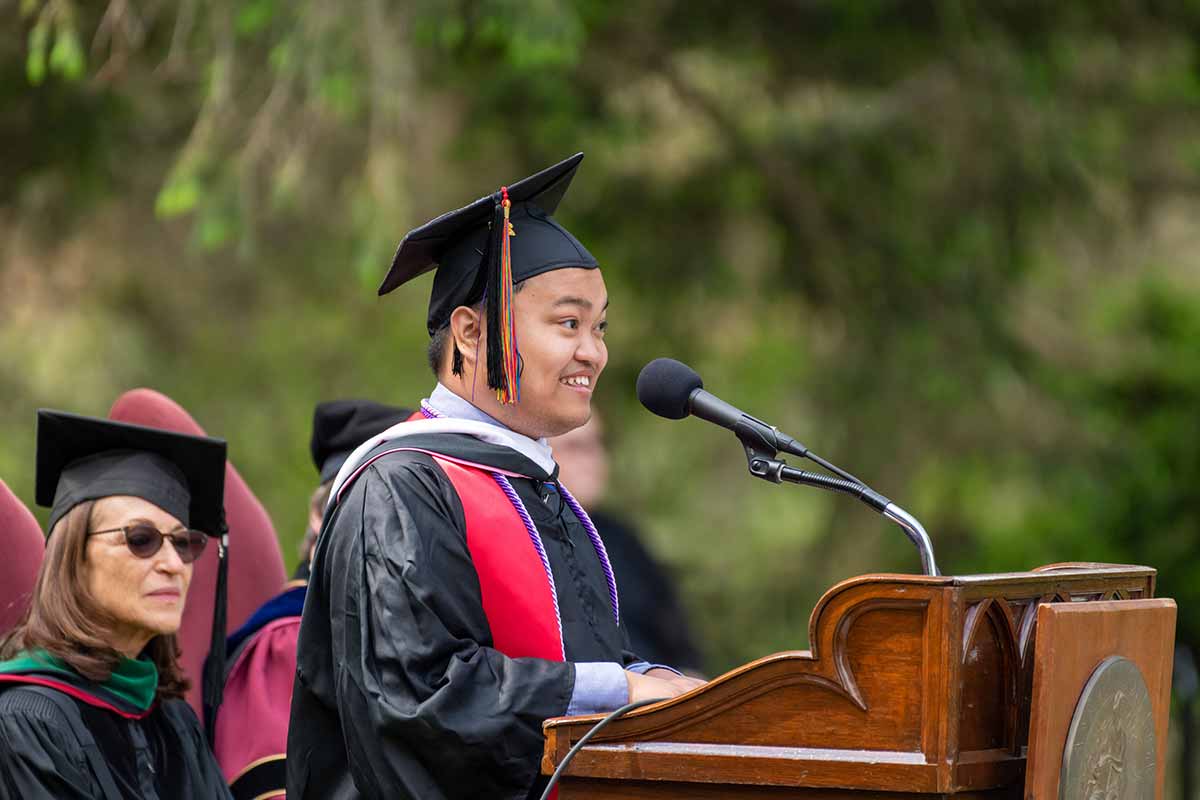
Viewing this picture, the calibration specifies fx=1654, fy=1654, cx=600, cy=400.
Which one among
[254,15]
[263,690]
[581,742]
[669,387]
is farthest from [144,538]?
[254,15]

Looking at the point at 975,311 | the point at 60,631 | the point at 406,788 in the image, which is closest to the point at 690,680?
the point at 406,788

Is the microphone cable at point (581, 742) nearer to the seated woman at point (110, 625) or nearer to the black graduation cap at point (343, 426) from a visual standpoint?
the seated woman at point (110, 625)

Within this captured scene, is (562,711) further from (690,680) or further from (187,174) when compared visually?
(187,174)

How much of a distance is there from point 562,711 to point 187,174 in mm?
4014

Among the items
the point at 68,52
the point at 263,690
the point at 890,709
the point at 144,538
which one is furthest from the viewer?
the point at 68,52

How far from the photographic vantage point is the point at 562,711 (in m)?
2.48

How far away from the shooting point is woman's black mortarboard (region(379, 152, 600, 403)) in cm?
281

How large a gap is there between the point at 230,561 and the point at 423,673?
222 cm

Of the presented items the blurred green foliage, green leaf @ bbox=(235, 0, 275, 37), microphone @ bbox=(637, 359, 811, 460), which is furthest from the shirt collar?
green leaf @ bbox=(235, 0, 275, 37)

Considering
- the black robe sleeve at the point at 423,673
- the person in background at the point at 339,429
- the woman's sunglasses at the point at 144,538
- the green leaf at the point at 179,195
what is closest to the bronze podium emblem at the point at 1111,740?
the black robe sleeve at the point at 423,673

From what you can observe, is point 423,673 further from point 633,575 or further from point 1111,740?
point 633,575

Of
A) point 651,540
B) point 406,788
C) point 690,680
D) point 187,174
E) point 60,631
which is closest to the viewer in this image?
point 406,788

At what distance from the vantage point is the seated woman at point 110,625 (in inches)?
131

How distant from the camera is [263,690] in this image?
13.3ft
